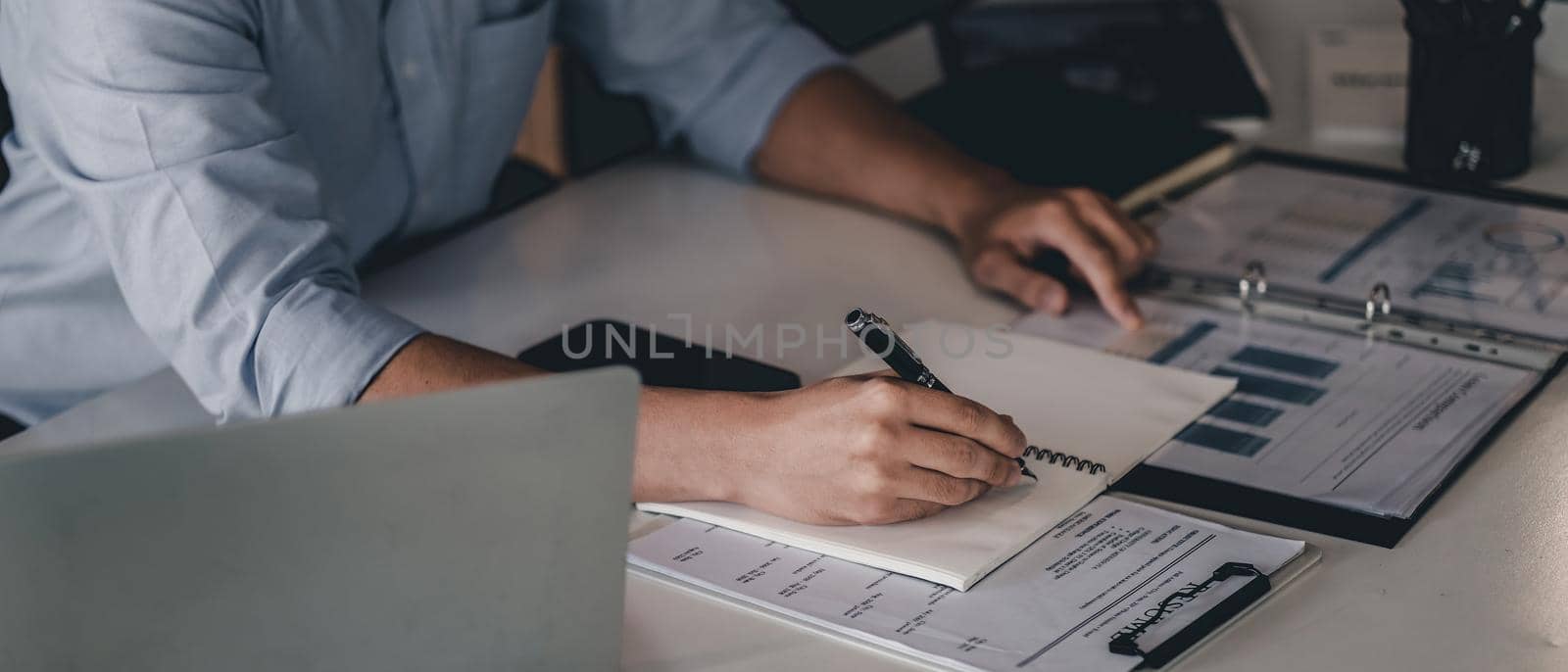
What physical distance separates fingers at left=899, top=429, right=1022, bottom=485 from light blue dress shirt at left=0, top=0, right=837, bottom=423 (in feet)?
1.30

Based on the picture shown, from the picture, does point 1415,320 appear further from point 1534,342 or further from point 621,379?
point 621,379

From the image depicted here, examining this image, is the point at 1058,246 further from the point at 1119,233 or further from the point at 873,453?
the point at 873,453

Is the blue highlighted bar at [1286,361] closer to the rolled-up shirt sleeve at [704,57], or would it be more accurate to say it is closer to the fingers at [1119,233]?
the fingers at [1119,233]

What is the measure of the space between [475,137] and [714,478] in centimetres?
70

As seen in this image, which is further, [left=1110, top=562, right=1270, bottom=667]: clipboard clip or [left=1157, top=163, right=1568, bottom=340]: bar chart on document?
[left=1157, top=163, right=1568, bottom=340]: bar chart on document

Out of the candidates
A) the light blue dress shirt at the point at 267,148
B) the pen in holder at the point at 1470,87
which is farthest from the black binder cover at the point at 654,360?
the pen in holder at the point at 1470,87

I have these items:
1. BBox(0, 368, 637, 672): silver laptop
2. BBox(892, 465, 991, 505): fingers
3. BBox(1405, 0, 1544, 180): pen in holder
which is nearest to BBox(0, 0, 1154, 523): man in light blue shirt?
BBox(892, 465, 991, 505): fingers

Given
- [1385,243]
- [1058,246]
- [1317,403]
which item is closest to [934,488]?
[1317,403]

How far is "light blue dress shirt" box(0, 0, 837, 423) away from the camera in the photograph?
45.4 inches

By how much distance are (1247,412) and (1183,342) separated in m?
0.15

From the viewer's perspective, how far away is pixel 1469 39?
153 centimetres

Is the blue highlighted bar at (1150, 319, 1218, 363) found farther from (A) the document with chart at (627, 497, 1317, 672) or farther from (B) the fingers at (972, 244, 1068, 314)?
(A) the document with chart at (627, 497, 1317, 672)

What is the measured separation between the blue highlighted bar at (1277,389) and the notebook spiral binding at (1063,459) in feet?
0.62

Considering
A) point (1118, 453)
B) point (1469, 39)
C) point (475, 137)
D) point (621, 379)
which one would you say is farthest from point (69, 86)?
point (1469, 39)
